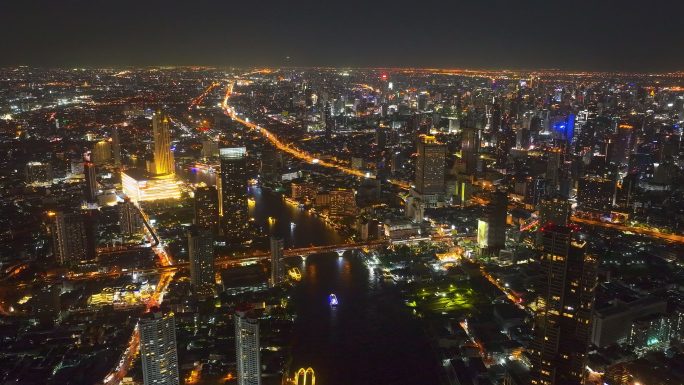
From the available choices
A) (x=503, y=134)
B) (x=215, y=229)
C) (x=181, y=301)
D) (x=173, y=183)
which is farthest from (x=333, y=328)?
(x=503, y=134)

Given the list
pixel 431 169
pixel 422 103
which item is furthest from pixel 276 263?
pixel 422 103

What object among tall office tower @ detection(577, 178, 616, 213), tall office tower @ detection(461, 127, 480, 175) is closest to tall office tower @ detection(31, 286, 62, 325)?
tall office tower @ detection(577, 178, 616, 213)

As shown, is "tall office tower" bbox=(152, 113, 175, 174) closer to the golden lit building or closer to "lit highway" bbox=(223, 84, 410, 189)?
the golden lit building

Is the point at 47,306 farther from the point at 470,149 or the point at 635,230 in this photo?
the point at 470,149

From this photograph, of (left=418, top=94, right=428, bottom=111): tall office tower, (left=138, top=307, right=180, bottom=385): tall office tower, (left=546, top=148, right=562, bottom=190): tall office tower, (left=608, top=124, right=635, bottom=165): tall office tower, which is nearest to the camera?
(left=138, top=307, right=180, bottom=385): tall office tower

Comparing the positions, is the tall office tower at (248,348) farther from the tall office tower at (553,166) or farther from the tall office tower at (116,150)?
the tall office tower at (116,150)

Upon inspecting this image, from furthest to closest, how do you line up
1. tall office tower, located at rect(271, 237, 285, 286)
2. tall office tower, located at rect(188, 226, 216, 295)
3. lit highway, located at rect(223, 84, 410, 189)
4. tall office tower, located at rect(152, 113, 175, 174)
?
lit highway, located at rect(223, 84, 410, 189) < tall office tower, located at rect(152, 113, 175, 174) < tall office tower, located at rect(271, 237, 285, 286) < tall office tower, located at rect(188, 226, 216, 295)

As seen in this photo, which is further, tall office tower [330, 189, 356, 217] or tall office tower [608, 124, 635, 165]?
tall office tower [608, 124, 635, 165]
